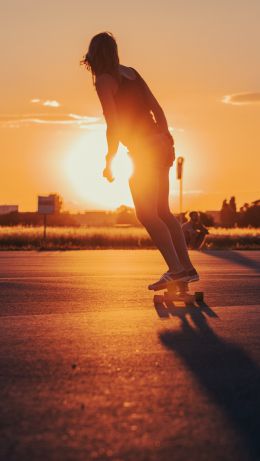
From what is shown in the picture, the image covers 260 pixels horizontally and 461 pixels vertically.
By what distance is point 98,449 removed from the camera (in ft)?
9.46

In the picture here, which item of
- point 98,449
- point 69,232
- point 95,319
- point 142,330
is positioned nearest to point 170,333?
point 142,330

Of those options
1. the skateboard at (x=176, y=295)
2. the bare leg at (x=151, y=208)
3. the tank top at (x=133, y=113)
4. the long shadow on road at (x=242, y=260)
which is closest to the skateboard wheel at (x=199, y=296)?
the skateboard at (x=176, y=295)

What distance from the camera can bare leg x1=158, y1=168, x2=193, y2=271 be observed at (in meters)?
7.73

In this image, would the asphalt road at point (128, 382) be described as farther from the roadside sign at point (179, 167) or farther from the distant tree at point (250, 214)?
the distant tree at point (250, 214)

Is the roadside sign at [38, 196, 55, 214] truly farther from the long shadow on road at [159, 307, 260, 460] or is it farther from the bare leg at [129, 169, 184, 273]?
the long shadow on road at [159, 307, 260, 460]

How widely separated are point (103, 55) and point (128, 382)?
3.85 m

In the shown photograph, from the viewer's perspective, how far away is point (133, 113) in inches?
296

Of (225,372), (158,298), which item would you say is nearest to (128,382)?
(225,372)

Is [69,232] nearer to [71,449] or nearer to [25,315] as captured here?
[25,315]

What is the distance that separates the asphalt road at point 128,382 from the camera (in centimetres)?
296

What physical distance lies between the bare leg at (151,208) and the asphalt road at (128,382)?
0.54 metres

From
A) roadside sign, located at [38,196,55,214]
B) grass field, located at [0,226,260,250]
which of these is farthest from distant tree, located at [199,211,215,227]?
roadside sign, located at [38,196,55,214]

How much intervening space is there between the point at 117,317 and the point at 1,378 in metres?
2.47

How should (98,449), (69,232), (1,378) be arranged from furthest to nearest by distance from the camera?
(69,232)
(1,378)
(98,449)
